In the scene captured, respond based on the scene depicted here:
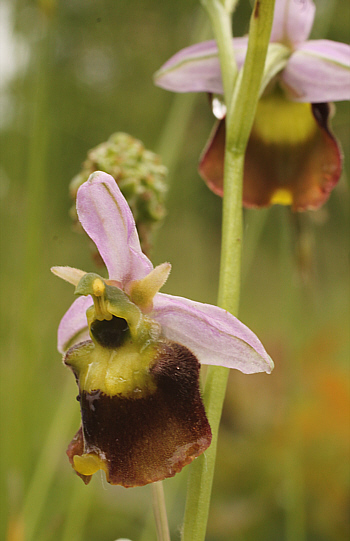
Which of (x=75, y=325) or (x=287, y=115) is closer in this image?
(x=75, y=325)

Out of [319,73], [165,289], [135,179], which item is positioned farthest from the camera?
[165,289]

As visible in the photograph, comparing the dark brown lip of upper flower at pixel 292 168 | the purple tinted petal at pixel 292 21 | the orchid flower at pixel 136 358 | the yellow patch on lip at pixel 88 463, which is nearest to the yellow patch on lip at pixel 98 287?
the orchid flower at pixel 136 358

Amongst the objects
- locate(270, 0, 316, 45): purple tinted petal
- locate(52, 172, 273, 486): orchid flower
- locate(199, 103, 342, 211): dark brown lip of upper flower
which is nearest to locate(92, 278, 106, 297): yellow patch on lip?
locate(52, 172, 273, 486): orchid flower

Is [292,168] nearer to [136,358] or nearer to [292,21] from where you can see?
[292,21]

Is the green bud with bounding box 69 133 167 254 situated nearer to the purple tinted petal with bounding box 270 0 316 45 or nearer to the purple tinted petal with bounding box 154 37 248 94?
the purple tinted petal with bounding box 154 37 248 94

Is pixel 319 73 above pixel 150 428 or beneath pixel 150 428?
above

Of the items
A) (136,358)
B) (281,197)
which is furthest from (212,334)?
(281,197)
